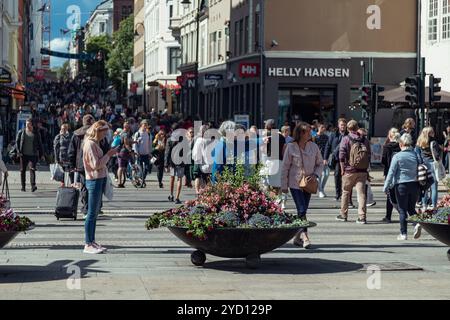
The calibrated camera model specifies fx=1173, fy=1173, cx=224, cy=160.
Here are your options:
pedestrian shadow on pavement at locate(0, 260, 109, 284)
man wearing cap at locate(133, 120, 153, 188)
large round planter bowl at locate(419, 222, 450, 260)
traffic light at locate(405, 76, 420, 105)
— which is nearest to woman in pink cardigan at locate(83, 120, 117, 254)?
pedestrian shadow on pavement at locate(0, 260, 109, 284)

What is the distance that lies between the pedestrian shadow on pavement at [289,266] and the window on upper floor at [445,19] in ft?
99.2

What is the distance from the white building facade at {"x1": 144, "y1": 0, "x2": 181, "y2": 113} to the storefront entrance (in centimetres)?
3642

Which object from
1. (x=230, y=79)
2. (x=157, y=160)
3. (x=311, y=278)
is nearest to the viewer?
(x=311, y=278)

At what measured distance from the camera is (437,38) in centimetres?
4622

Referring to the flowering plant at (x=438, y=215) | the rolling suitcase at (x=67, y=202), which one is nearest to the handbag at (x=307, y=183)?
the flowering plant at (x=438, y=215)

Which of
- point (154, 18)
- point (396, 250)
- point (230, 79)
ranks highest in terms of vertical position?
point (154, 18)

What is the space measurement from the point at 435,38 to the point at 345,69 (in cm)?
404

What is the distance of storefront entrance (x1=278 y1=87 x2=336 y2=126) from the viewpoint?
49312 mm

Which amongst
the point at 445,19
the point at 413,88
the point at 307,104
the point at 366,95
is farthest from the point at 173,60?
the point at 413,88

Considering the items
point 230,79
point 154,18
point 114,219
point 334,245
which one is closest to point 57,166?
point 114,219

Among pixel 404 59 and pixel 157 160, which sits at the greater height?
pixel 404 59

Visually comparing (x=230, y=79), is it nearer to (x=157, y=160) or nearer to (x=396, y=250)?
(x=157, y=160)

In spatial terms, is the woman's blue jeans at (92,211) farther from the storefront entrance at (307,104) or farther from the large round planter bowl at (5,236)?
the storefront entrance at (307,104)

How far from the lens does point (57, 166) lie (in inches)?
907
